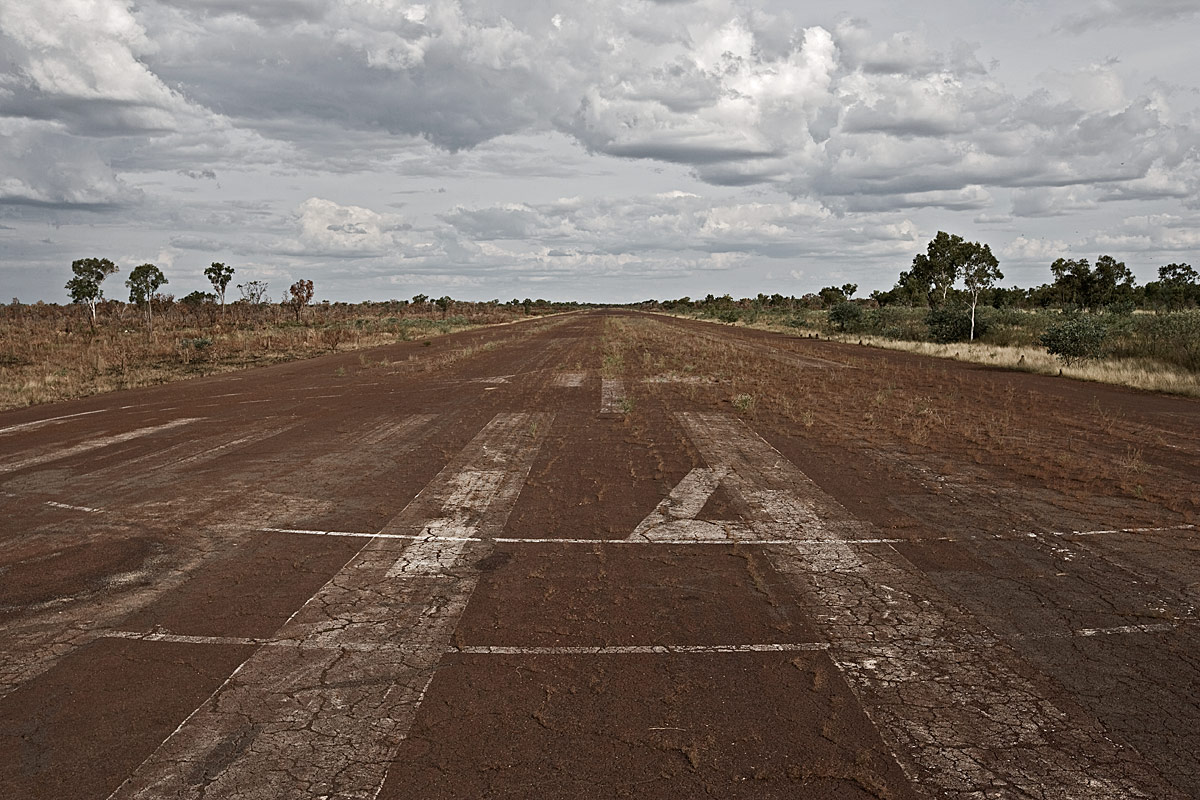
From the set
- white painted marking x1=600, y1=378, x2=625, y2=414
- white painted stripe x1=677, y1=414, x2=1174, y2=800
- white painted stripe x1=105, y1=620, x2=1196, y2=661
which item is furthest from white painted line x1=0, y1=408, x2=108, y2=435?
white painted stripe x1=677, y1=414, x2=1174, y2=800

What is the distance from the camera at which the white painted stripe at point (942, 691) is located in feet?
12.5

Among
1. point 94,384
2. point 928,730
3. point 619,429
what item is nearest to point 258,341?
point 94,384

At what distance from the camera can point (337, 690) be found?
15.5ft

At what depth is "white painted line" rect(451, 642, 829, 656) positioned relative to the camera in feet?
17.0

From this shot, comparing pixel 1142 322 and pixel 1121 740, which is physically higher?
pixel 1142 322

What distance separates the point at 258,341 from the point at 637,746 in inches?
1694

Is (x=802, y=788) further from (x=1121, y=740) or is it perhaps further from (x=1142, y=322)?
(x=1142, y=322)

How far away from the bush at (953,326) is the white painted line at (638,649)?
40221 mm

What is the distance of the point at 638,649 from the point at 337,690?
1.82 meters

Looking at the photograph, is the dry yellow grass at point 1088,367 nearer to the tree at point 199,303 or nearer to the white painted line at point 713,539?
the white painted line at point 713,539

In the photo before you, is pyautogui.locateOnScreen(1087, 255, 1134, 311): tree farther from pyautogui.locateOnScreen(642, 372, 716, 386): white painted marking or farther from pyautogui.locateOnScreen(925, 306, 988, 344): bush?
pyautogui.locateOnScreen(642, 372, 716, 386): white painted marking

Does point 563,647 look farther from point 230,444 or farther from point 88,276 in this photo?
point 88,276

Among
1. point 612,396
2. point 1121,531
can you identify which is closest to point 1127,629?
point 1121,531

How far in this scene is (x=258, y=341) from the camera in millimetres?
42969
